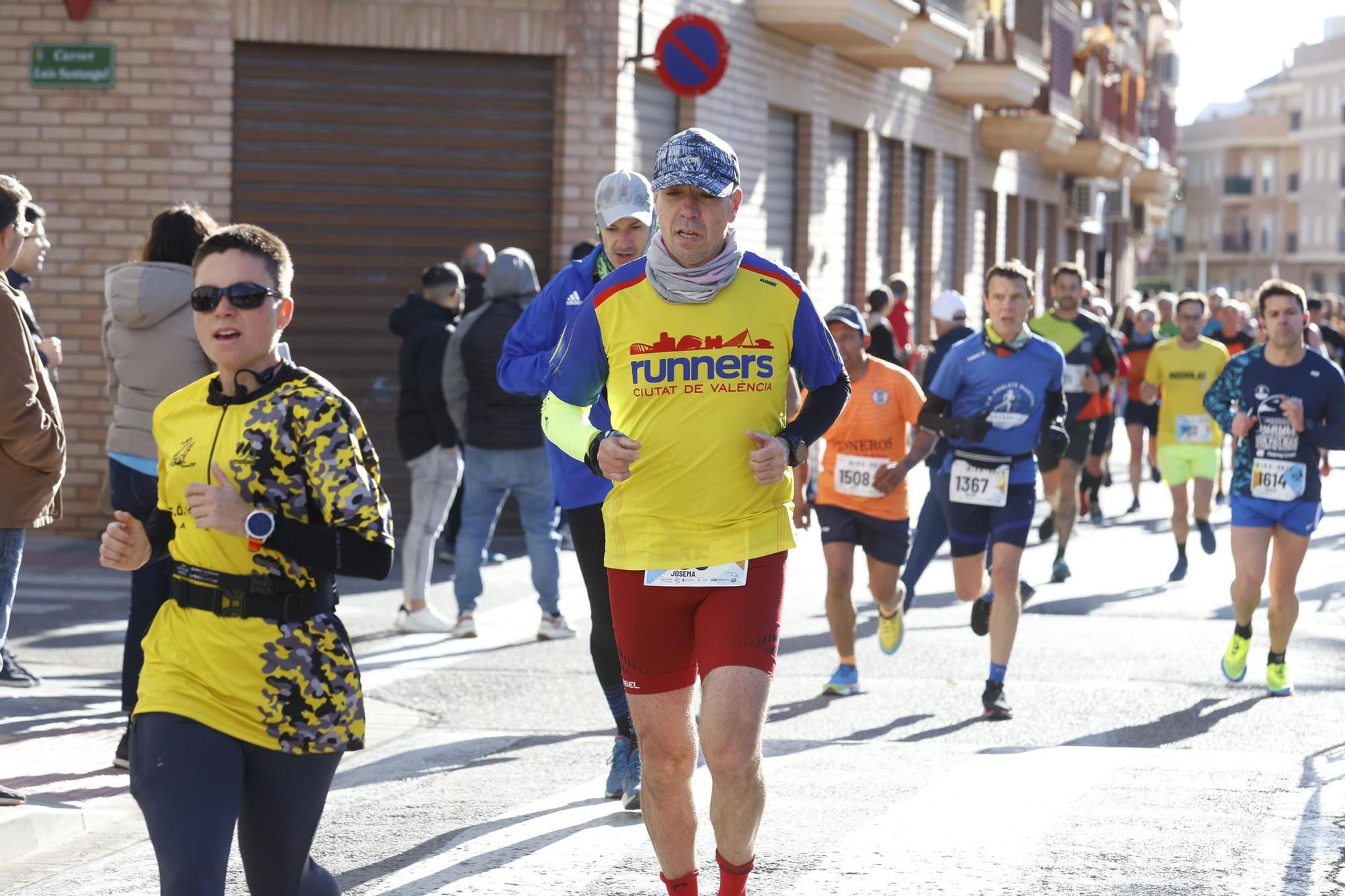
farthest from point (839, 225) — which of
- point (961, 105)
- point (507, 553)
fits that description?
point (507, 553)

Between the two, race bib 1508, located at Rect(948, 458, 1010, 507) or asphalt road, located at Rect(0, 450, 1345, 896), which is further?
race bib 1508, located at Rect(948, 458, 1010, 507)

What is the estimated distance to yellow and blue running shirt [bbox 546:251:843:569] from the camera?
509 cm

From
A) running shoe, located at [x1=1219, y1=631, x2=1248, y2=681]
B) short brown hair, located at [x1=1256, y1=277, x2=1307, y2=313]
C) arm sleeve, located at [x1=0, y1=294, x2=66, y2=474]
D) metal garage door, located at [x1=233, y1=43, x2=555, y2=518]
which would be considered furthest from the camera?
metal garage door, located at [x1=233, y1=43, x2=555, y2=518]

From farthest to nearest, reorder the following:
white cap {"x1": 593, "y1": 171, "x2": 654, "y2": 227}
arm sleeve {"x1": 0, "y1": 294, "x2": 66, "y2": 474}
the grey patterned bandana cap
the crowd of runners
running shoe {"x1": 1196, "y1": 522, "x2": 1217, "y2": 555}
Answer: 1. running shoe {"x1": 1196, "y1": 522, "x2": 1217, "y2": 555}
2. arm sleeve {"x1": 0, "y1": 294, "x2": 66, "y2": 474}
3. white cap {"x1": 593, "y1": 171, "x2": 654, "y2": 227}
4. the grey patterned bandana cap
5. the crowd of runners

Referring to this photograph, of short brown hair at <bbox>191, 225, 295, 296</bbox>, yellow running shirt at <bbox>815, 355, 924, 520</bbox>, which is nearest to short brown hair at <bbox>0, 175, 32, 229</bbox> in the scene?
short brown hair at <bbox>191, 225, 295, 296</bbox>

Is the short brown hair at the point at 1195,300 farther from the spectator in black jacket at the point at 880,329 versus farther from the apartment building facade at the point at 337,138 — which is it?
the apartment building facade at the point at 337,138

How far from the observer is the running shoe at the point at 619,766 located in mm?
7117

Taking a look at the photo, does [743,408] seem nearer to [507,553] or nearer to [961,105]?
[507,553]

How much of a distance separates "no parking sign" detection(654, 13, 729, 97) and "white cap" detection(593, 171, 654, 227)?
9.16 metres

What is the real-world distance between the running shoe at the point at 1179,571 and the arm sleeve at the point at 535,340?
27.7 feet

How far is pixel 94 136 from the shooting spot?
15.2 meters

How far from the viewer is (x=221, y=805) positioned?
4031 millimetres

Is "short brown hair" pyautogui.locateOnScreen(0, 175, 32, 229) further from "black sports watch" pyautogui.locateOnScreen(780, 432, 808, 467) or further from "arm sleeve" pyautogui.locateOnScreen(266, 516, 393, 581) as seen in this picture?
"arm sleeve" pyautogui.locateOnScreen(266, 516, 393, 581)

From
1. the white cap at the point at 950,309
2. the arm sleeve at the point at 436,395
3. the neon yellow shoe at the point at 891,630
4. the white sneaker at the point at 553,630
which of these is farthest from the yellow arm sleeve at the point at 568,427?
the white cap at the point at 950,309
